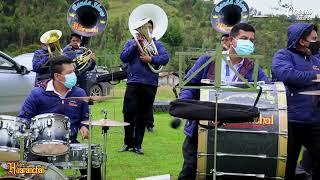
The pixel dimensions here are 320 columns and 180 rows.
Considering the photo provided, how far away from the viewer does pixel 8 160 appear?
16.0 feet

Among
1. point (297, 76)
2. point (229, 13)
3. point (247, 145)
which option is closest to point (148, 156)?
point (297, 76)

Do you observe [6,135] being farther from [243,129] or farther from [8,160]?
[243,129]

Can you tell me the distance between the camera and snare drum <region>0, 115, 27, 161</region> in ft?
16.1

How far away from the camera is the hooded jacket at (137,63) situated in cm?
818

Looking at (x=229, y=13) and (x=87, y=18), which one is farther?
(x=229, y=13)

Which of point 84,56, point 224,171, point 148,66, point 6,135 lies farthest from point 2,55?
point 224,171

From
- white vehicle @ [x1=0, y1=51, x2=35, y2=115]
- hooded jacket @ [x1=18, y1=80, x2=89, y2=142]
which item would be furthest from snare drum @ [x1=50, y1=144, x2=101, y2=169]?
white vehicle @ [x1=0, y1=51, x2=35, y2=115]

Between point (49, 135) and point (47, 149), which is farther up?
point (49, 135)

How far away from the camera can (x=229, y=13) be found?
11.0m

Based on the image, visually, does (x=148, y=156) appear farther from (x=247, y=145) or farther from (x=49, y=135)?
(x=247, y=145)

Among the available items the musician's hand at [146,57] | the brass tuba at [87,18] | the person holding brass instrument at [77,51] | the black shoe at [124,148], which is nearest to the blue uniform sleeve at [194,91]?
the musician's hand at [146,57]

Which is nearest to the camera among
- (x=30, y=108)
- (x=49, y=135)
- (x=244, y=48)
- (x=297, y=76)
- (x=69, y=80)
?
→ (x=244, y=48)

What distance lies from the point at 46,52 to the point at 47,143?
12.2 ft

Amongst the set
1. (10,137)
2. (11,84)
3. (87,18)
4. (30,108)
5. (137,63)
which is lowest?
(10,137)
